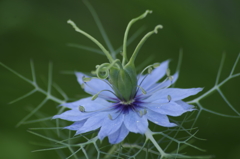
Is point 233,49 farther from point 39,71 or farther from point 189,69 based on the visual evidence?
point 39,71

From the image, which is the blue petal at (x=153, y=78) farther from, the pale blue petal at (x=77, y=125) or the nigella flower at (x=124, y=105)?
the pale blue petal at (x=77, y=125)

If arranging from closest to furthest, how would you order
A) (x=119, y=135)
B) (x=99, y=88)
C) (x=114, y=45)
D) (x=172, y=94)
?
(x=119, y=135), (x=172, y=94), (x=99, y=88), (x=114, y=45)

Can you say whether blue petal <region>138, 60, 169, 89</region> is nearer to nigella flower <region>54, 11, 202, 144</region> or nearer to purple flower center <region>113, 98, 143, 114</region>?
nigella flower <region>54, 11, 202, 144</region>

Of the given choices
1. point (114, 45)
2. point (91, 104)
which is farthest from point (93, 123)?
point (114, 45)

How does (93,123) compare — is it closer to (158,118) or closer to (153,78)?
(158,118)

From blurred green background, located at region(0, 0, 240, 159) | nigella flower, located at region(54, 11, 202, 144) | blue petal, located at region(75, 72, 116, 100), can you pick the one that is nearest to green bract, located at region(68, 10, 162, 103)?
nigella flower, located at region(54, 11, 202, 144)

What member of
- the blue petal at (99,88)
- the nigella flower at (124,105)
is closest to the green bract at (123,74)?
Result: the nigella flower at (124,105)
